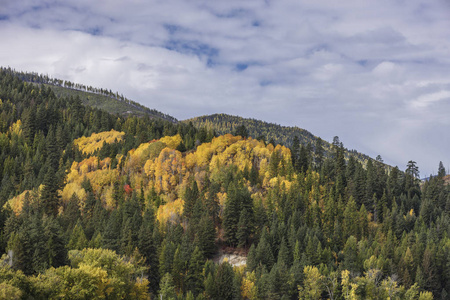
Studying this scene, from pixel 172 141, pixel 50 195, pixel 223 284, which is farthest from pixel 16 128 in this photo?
pixel 223 284

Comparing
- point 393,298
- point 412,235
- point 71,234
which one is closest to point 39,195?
point 71,234

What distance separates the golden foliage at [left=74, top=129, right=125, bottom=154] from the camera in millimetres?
162000

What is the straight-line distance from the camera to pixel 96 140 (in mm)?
169000

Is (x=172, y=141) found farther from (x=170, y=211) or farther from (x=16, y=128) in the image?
(x=16, y=128)

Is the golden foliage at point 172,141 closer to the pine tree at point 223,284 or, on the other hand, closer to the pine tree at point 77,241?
the pine tree at point 77,241

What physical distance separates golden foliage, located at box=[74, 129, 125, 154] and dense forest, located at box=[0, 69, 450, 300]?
2.96 feet

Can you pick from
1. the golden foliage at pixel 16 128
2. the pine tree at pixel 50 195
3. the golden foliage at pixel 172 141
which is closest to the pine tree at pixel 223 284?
the pine tree at pixel 50 195

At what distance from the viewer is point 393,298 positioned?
93.3 m

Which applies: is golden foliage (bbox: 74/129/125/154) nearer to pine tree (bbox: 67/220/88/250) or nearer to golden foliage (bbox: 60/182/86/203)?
golden foliage (bbox: 60/182/86/203)

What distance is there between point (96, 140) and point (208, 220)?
7886 centimetres

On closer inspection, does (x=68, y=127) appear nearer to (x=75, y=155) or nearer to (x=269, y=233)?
(x=75, y=155)

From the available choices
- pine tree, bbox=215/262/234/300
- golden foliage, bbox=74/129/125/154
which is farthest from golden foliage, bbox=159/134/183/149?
pine tree, bbox=215/262/234/300

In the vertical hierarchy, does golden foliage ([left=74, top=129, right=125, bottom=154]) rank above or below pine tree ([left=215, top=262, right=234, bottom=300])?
above

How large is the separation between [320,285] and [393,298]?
16879 millimetres
